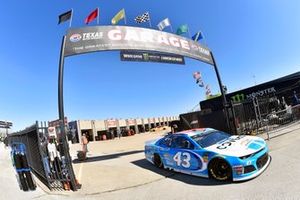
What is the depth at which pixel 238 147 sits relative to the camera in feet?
24.6

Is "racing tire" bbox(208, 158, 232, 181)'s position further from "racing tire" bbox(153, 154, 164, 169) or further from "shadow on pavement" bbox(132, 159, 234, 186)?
"racing tire" bbox(153, 154, 164, 169)

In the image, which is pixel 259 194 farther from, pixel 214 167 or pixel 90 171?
pixel 90 171

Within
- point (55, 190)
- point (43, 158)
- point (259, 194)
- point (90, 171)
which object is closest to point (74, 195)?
point (55, 190)

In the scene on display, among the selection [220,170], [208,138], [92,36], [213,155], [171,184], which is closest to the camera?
[220,170]

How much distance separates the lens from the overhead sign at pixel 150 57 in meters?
13.5

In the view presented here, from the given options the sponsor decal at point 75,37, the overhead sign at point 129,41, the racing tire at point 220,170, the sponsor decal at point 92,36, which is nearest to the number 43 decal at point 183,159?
the racing tire at point 220,170

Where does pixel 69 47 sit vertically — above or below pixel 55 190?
above

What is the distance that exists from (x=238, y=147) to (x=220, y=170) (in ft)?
2.78

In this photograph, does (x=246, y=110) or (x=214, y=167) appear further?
(x=246, y=110)

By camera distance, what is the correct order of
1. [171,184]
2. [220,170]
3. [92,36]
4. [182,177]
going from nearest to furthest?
[220,170], [171,184], [182,177], [92,36]

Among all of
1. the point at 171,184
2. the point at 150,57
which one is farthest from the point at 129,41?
the point at 171,184

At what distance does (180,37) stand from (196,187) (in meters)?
10.9

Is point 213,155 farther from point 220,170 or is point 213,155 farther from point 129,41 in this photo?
point 129,41

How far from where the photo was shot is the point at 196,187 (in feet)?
23.6
